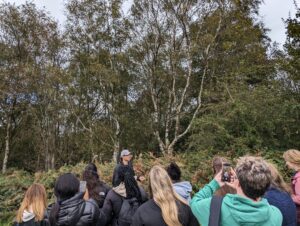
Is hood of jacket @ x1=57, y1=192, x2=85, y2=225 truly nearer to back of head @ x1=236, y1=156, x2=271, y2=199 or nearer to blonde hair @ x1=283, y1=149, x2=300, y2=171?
back of head @ x1=236, y1=156, x2=271, y2=199

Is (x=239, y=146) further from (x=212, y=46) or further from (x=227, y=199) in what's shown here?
(x=212, y=46)

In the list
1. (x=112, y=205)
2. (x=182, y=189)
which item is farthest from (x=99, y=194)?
(x=182, y=189)

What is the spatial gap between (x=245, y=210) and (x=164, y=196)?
1164 mm

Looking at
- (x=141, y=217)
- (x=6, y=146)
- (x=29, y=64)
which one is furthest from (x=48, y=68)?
(x=141, y=217)

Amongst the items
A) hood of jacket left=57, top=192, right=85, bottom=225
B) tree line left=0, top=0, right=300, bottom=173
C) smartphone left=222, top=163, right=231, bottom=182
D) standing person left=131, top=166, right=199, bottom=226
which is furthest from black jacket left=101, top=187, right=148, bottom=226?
tree line left=0, top=0, right=300, bottom=173

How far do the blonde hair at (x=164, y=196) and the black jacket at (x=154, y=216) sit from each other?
50 mm

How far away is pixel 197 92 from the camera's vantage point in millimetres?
31078

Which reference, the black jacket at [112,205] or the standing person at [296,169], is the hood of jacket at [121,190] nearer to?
the black jacket at [112,205]

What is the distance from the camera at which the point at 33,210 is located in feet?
17.6

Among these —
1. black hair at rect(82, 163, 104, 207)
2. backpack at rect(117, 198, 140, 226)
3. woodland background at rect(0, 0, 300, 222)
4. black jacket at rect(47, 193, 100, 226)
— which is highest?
woodland background at rect(0, 0, 300, 222)

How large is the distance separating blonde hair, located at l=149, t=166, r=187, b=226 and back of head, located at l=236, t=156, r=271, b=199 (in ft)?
3.57

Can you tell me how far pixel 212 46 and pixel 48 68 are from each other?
Result: 13.1 meters

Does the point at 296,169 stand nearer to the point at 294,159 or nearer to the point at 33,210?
the point at 294,159

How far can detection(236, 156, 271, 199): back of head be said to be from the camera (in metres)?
3.13
